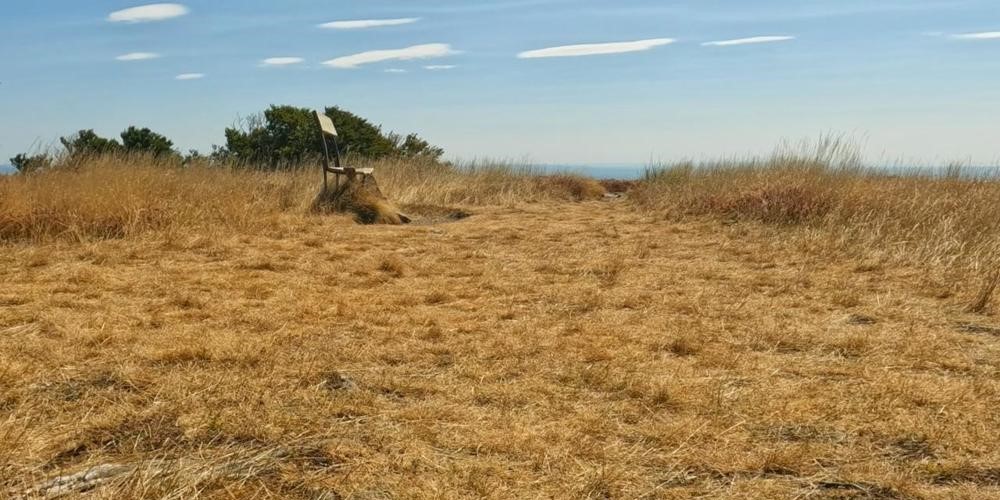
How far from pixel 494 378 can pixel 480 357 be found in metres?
0.33

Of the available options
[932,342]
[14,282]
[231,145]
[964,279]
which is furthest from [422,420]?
[231,145]

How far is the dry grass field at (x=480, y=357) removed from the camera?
7.18ft

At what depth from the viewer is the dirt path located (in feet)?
7.20

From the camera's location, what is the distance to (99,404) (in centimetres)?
265

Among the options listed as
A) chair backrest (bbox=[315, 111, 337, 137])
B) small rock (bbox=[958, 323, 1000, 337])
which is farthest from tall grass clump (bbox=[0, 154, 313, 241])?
small rock (bbox=[958, 323, 1000, 337])

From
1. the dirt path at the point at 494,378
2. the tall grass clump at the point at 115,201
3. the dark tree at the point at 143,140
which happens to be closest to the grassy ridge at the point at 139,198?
the tall grass clump at the point at 115,201

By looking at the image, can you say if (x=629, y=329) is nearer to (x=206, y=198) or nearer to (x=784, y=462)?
(x=784, y=462)

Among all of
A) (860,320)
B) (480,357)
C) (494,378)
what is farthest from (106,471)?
(860,320)

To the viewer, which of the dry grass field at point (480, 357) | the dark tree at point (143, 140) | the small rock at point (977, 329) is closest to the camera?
the dry grass field at point (480, 357)

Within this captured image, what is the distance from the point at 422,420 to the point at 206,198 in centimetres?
612

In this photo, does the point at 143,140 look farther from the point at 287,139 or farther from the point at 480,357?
the point at 480,357

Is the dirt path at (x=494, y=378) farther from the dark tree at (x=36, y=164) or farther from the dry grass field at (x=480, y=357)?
the dark tree at (x=36, y=164)

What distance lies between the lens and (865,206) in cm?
826

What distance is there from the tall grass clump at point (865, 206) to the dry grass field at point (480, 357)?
58mm
